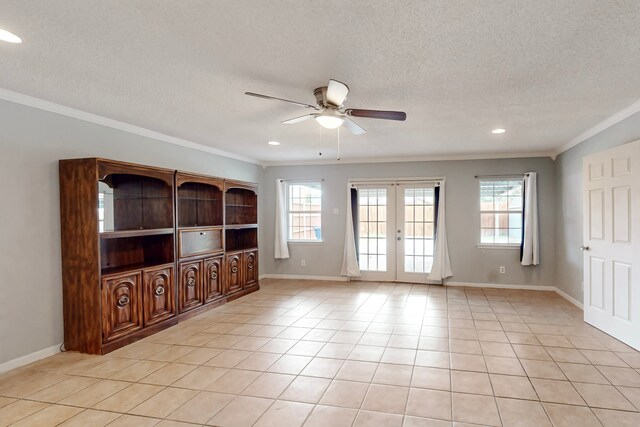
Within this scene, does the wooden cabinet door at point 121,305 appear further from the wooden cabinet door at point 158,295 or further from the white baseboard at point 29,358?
the white baseboard at point 29,358

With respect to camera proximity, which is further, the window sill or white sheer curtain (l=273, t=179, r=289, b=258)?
white sheer curtain (l=273, t=179, r=289, b=258)

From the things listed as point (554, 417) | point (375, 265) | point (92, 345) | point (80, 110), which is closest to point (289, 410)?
point (554, 417)

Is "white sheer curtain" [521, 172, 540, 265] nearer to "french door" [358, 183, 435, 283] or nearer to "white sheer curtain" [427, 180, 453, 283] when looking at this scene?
"white sheer curtain" [427, 180, 453, 283]

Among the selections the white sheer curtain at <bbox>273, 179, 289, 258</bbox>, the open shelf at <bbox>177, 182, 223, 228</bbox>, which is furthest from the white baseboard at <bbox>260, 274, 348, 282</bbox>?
the open shelf at <bbox>177, 182, 223, 228</bbox>

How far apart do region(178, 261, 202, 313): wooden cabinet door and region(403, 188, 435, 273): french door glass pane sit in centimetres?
387

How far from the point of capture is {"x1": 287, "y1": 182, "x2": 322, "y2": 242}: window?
24.9 ft

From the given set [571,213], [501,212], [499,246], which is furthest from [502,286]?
[571,213]

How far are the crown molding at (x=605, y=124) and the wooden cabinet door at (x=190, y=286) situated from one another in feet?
16.9

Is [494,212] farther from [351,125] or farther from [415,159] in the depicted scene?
[351,125]

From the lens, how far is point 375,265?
23.7 ft

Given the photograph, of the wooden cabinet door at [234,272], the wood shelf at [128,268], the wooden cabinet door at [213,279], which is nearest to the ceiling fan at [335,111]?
the wood shelf at [128,268]

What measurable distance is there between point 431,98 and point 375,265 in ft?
14.4

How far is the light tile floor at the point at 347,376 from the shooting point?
2482 mm

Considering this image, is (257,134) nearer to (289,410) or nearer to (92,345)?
(92,345)
